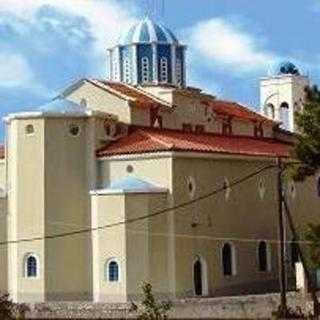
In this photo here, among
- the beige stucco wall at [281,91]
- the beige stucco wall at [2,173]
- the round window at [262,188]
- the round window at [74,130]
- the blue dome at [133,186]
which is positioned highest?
the beige stucco wall at [281,91]

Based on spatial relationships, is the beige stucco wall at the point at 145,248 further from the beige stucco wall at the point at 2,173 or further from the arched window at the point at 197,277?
the beige stucco wall at the point at 2,173

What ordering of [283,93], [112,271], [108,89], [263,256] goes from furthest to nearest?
1. [283,93]
2. [263,256]
3. [108,89]
4. [112,271]

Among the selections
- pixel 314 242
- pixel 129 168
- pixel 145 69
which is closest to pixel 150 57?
pixel 145 69

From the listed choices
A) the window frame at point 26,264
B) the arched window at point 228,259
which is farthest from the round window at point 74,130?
the arched window at point 228,259

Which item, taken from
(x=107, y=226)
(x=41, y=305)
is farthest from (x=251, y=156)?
(x=41, y=305)

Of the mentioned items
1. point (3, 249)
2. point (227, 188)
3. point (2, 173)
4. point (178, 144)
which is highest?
point (178, 144)

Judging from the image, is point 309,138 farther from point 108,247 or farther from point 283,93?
point 283,93

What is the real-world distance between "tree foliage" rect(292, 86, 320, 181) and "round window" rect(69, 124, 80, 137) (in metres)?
12.1

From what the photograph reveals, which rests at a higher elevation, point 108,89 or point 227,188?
point 108,89

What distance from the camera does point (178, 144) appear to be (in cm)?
4528

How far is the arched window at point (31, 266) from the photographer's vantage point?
44.8 meters

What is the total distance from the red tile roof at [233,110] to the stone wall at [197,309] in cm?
1358

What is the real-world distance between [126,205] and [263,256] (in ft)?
29.1

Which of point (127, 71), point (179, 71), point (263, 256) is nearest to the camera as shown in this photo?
point (263, 256)
